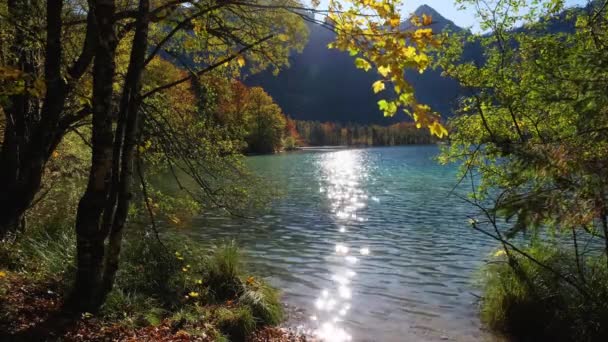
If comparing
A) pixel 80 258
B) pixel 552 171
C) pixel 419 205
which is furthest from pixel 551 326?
pixel 419 205

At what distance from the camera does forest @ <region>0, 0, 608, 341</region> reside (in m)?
5.29

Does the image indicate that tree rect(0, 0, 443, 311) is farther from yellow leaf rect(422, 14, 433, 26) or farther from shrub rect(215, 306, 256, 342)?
shrub rect(215, 306, 256, 342)

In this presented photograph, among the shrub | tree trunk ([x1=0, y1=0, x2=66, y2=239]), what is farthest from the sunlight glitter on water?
tree trunk ([x1=0, y1=0, x2=66, y2=239])

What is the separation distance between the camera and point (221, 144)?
10.5m

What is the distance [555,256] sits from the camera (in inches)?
417

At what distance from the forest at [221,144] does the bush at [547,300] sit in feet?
0.12

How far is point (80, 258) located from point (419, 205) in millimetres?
24752

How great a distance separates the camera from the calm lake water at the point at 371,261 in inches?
416

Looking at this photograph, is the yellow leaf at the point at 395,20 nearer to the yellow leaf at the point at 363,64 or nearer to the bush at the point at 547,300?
the yellow leaf at the point at 363,64

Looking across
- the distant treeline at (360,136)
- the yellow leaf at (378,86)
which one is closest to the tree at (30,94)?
the yellow leaf at (378,86)

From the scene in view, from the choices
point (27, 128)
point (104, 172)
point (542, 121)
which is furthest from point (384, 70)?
point (27, 128)

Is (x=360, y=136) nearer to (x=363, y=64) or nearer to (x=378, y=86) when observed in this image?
(x=363, y=64)

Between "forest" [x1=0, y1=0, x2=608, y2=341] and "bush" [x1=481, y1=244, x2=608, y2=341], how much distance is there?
0.04 metres

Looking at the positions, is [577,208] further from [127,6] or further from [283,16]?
[127,6]
